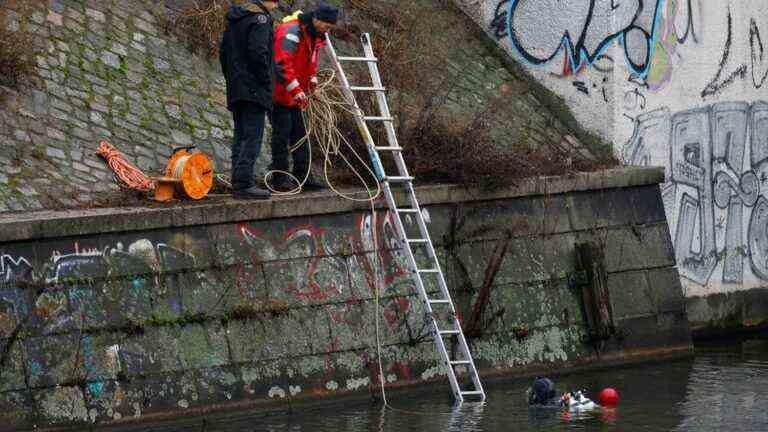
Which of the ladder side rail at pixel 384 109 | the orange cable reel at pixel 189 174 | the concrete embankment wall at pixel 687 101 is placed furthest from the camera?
the concrete embankment wall at pixel 687 101

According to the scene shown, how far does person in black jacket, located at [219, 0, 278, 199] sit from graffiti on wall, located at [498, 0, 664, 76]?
450 cm

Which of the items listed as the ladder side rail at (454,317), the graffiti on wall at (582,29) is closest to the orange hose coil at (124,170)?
the ladder side rail at (454,317)

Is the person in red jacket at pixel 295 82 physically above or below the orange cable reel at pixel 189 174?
above

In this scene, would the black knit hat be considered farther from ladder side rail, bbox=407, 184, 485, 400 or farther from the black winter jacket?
ladder side rail, bbox=407, 184, 485, 400

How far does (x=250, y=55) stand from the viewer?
12469 millimetres

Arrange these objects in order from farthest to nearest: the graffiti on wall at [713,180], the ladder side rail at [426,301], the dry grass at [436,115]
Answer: the graffiti on wall at [713,180], the dry grass at [436,115], the ladder side rail at [426,301]

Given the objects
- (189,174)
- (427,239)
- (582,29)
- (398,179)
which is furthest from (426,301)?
(582,29)

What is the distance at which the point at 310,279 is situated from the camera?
1274cm

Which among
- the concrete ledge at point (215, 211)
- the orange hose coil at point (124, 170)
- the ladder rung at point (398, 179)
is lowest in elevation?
the concrete ledge at point (215, 211)

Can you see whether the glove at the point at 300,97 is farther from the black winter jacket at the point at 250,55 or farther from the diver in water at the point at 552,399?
the diver in water at the point at 552,399

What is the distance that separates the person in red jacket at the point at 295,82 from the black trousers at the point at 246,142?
0.46 meters

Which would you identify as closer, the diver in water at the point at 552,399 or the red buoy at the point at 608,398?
the diver in water at the point at 552,399

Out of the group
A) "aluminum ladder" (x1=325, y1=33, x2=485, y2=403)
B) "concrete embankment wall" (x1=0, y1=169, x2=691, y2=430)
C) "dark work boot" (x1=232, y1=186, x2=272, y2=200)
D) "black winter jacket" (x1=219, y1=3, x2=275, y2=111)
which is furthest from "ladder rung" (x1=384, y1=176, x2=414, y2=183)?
"black winter jacket" (x1=219, y1=3, x2=275, y2=111)

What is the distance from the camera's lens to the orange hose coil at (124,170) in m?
12.9
